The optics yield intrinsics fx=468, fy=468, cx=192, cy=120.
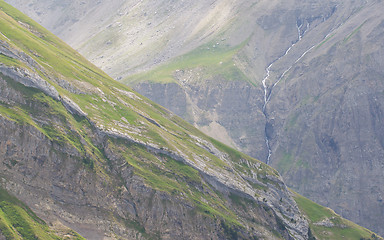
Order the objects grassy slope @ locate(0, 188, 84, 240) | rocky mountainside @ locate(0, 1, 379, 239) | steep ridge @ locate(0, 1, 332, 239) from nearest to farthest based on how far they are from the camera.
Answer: grassy slope @ locate(0, 188, 84, 240), rocky mountainside @ locate(0, 1, 379, 239), steep ridge @ locate(0, 1, 332, 239)

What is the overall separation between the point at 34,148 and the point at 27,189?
50.1ft

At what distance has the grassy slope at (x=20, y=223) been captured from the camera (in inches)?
4941

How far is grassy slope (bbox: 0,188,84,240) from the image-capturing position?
126 metres

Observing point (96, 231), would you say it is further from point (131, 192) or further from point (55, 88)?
point (55, 88)

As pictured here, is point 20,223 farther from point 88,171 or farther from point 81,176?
point 88,171

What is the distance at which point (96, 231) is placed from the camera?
15325 centimetres

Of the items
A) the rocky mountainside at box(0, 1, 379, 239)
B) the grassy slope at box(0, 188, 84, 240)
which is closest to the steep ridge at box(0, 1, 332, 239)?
the rocky mountainside at box(0, 1, 379, 239)

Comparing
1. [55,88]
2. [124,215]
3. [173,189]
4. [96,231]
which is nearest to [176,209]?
[173,189]

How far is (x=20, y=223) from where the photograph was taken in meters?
132

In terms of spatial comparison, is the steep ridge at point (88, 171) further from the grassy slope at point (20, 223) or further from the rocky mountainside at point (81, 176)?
the grassy slope at point (20, 223)

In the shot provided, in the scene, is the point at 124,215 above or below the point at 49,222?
below

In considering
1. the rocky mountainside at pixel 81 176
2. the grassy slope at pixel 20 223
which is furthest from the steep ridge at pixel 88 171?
the grassy slope at pixel 20 223

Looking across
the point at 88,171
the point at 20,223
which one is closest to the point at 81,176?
the point at 88,171

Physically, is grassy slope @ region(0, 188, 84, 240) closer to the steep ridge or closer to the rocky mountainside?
the rocky mountainside
